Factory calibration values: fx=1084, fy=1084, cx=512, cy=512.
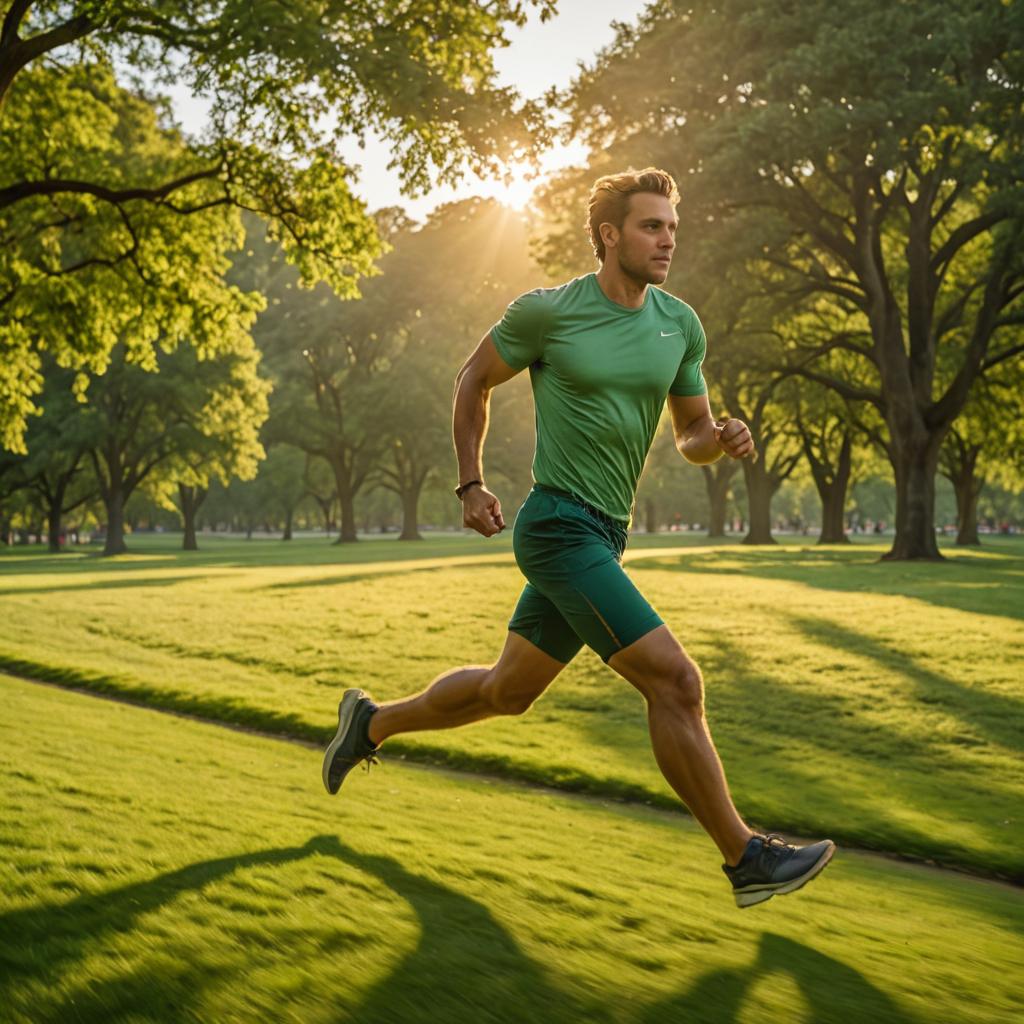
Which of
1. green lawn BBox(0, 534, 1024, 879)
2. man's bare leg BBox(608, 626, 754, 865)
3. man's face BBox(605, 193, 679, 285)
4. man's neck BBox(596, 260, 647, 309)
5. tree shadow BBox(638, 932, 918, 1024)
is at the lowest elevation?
green lawn BBox(0, 534, 1024, 879)

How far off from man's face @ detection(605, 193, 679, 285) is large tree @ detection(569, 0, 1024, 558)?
19847 mm

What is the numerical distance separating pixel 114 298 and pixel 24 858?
1504 cm

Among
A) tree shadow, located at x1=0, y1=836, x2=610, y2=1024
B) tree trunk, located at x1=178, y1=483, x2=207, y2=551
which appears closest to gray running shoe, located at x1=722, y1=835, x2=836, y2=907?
tree shadow, located at x1=0, y1=836, x2=610, y2=1024

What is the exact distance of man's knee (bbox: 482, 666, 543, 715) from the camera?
4648mm

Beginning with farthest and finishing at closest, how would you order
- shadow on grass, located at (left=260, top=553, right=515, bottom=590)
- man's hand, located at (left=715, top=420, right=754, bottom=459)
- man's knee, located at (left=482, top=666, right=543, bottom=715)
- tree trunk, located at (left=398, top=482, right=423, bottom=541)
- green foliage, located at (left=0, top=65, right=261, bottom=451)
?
1. tree trunk, located at (left=398, top=482, right=423, bottom=541)
2. shadow on grass, located at (left=260, top=553, right=515, bottom=590)
3. green foliage, located at (left=0, top=65, right=261, bottom=451)
4. man's knee, located at (left=482, top=666, right=543, bottom=715)
5. man's hand, located at (left=715, top=420, right=754, bottom=459)

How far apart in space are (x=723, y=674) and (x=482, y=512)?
9.03m

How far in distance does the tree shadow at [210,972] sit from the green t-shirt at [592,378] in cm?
171

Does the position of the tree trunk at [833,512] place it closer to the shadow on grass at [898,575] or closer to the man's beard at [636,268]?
the shadow on grass at [898,575]

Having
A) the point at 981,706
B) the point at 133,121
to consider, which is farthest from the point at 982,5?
the point at 133,121

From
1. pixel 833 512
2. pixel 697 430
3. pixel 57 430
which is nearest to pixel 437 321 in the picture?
pixel 57 430

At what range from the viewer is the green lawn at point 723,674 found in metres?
7.94

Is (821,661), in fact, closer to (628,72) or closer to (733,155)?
(733,155)

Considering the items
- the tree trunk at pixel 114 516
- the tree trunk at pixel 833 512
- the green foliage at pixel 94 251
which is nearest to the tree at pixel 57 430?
the tree trunk at pixel 114 516

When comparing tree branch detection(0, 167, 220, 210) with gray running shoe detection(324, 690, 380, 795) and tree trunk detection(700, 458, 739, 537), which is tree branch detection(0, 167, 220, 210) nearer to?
gray running shoe detection(324, 690, 380, 795)
